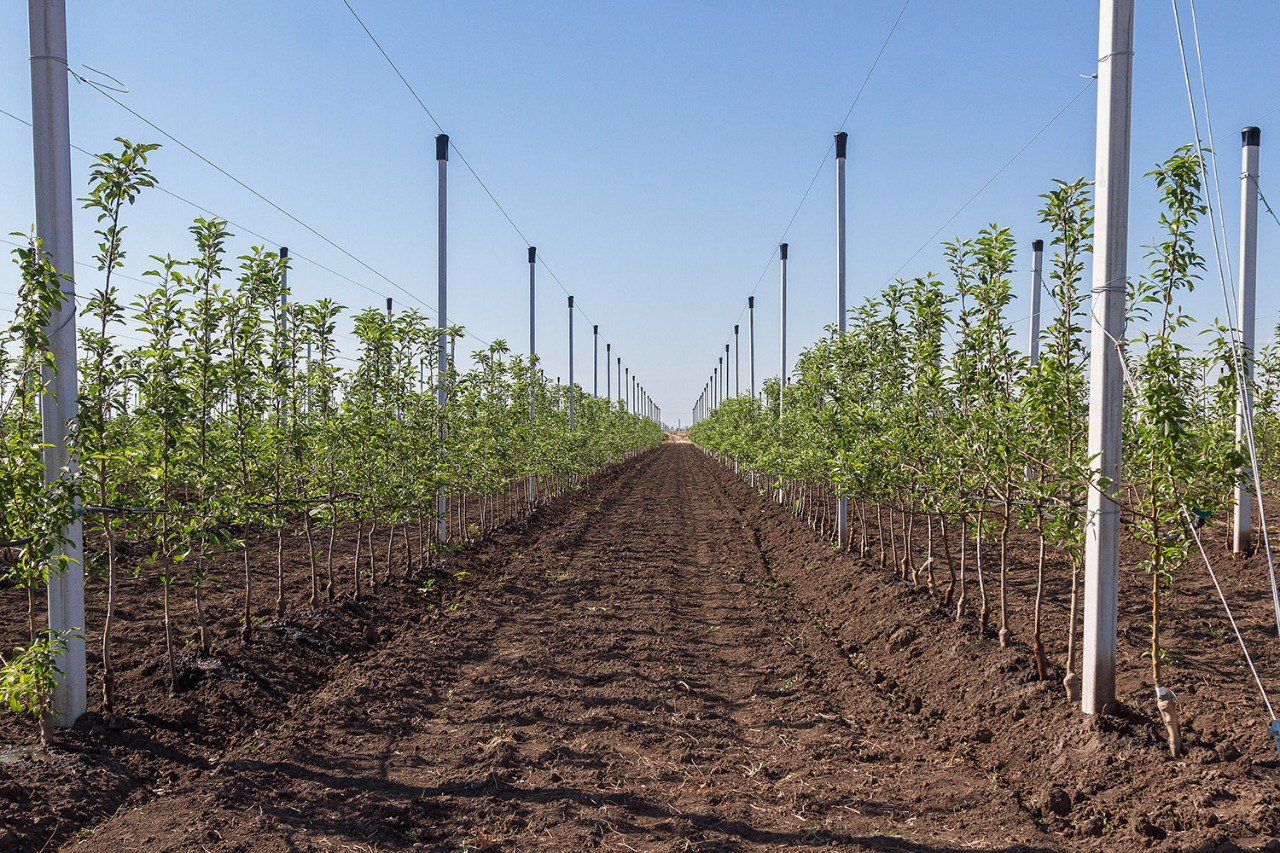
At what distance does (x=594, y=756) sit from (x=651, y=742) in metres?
0.51

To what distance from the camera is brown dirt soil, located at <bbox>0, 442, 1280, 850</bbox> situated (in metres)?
4.61

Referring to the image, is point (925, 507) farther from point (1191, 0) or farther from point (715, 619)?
point (1191, 0)

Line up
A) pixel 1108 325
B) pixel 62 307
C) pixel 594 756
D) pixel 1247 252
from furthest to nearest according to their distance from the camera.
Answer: pixel 1247 252 < pixel 594 756 < pixel 62 307 < pixel 1108 325

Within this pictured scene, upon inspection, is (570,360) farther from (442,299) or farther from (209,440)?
(209,440)

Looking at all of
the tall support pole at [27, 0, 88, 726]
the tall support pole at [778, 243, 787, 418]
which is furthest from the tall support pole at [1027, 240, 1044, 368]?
the tall support pole at [27, 0, 88, 726]

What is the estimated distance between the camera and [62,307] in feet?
18.5

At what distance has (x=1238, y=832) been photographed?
400 centimetres

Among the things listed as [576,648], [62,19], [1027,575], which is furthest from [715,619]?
[62,19]

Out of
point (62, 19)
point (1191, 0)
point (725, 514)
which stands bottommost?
point (725, 514)

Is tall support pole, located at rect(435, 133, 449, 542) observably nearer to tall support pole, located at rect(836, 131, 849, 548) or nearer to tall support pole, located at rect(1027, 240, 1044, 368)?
tall support pole, located at rect(836, 131, 849, 548)

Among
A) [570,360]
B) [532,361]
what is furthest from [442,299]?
[570,360]

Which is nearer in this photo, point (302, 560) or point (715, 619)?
point (715, 619)

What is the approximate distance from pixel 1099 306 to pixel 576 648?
20.0ft

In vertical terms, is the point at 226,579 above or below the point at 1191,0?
below
